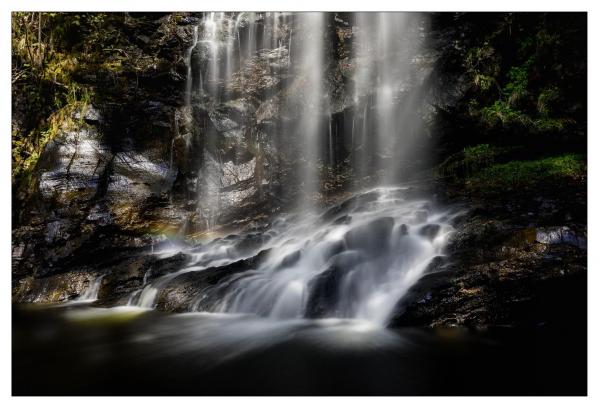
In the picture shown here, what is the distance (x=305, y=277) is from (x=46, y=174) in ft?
23.5

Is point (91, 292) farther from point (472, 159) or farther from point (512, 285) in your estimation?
point (472, 159)

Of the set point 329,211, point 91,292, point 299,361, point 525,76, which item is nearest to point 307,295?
point 299,361

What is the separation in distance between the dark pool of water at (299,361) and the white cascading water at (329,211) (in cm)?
67

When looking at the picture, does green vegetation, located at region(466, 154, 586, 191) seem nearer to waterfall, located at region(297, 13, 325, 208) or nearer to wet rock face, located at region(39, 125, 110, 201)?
waterfall, located at region(297, 13, 325, 208)

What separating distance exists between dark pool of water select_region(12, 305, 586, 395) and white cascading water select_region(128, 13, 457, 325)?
67 cm

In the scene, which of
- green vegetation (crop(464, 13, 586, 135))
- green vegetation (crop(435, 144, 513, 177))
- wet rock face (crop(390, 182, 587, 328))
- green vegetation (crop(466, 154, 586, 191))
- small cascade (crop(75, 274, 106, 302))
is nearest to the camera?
wet rock face (crop(390, 182, 587, 328))

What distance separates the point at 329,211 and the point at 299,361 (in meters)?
6.33

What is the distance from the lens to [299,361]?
126 inches

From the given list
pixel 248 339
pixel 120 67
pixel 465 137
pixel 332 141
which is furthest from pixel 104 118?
pixel 465 137

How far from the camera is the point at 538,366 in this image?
2.87 m

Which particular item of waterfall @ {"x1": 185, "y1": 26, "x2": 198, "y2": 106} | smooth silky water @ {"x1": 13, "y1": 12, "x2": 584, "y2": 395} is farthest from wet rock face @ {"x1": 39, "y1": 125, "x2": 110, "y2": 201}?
waterfall @ {"x1": 185, "y1": 26, "x2": 198, "y2": 106}

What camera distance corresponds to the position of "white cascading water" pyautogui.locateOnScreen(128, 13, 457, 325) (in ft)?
16.3

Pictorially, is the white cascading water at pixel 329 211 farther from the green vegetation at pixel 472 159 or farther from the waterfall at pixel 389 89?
the green vegetation at pixel 472 159

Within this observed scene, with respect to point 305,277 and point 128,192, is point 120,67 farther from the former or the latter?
point 305,277
